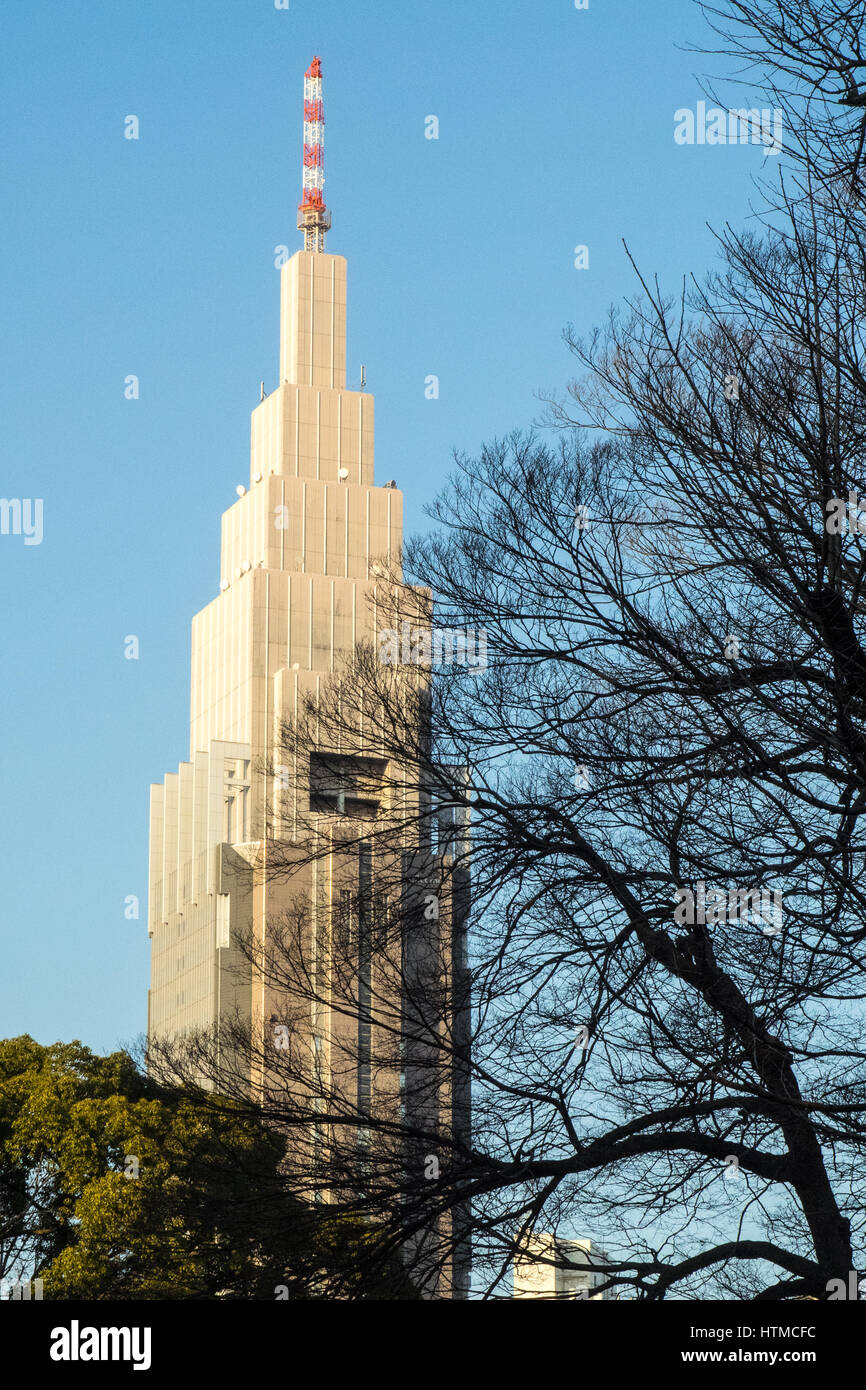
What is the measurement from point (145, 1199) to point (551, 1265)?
18.4ft

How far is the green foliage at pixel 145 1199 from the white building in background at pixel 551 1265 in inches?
28.2

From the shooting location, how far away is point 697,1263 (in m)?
9.92

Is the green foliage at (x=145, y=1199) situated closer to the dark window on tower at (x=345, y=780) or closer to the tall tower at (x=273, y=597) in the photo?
the dark window on tower at (x=345, y=780)

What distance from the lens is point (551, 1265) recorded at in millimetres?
10336

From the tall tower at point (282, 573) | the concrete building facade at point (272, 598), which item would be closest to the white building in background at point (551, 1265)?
the concrete building facade at point (272, 598)

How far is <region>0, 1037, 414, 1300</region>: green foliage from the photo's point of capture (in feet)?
36.4

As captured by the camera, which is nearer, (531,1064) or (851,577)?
(851,577)

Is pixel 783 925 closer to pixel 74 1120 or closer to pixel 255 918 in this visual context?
pixel 74 1120

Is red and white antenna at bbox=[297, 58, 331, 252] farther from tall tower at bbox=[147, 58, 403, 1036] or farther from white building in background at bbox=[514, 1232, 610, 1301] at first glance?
white building in background at bbox=[514, 1232, 610, 1301]

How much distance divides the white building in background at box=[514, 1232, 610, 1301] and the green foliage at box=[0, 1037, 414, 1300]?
717 mm
